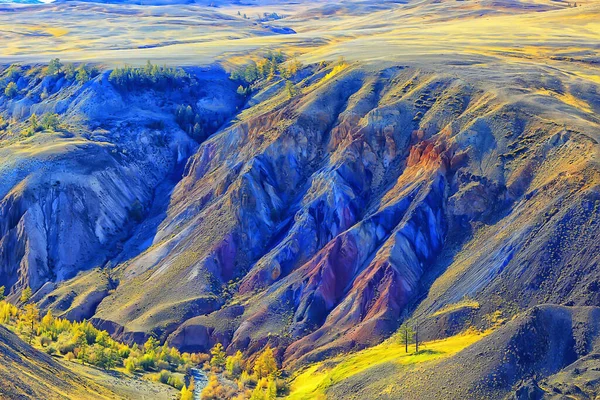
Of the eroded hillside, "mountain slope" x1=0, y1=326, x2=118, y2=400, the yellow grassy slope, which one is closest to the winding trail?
the eroded hillside

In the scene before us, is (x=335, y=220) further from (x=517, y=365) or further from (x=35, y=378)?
(x=35, y=378)

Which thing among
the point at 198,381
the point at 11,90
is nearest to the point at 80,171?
the point at 11,90

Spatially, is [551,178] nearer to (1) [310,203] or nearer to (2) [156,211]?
(1) [310,203]

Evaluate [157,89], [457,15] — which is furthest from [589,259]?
[457,15]

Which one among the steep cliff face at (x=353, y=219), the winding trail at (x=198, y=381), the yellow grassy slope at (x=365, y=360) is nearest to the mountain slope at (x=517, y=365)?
the yellow grassy slope at (x=365, y=360)

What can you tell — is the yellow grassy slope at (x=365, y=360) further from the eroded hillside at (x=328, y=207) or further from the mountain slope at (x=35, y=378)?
the mountain slope at (x=35, y=378)

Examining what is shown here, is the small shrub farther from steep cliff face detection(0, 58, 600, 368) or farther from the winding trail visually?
the winding trail
